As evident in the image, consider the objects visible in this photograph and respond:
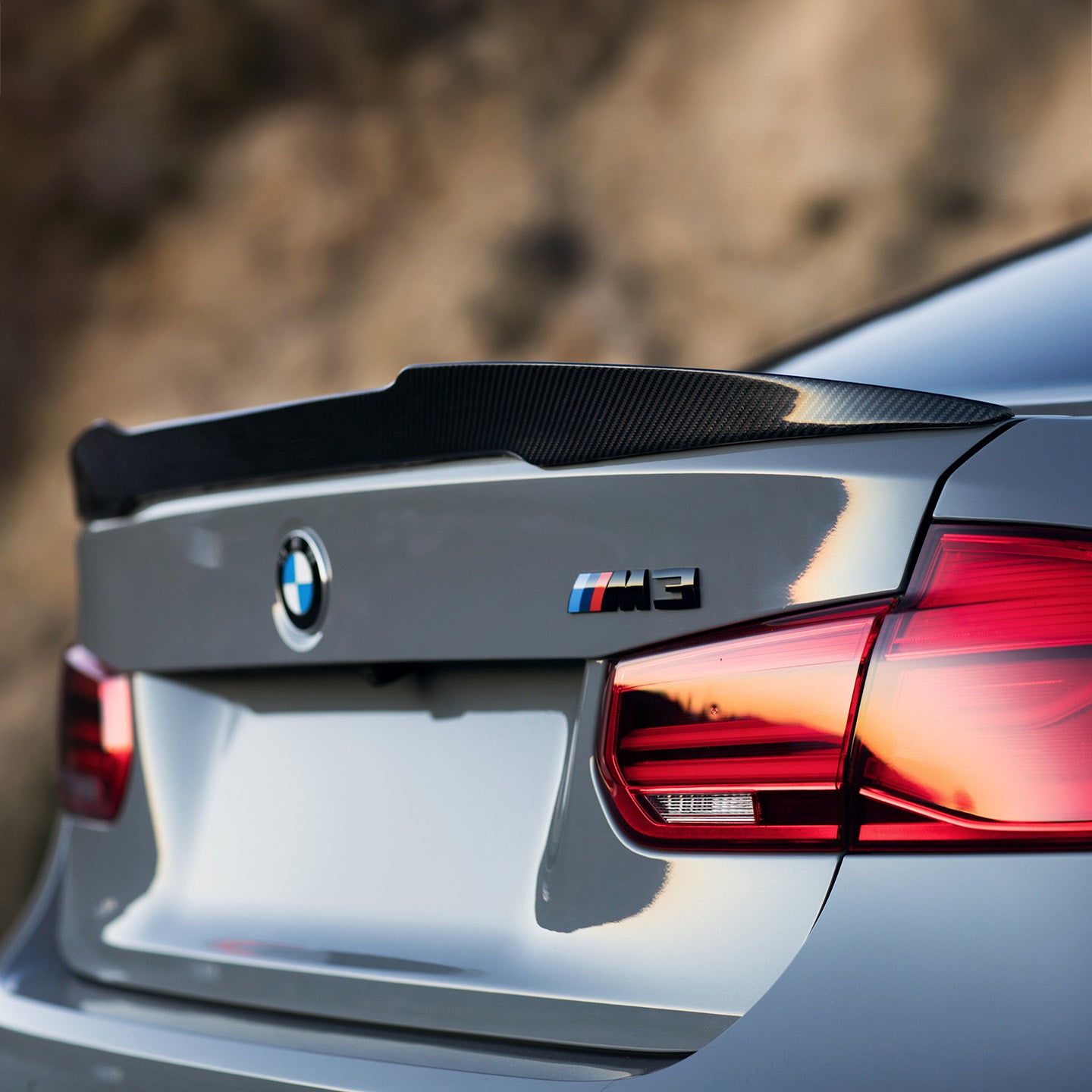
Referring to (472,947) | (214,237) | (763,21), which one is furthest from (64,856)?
(763,21)

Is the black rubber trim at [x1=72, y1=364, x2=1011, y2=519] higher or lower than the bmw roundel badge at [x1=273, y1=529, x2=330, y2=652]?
higher

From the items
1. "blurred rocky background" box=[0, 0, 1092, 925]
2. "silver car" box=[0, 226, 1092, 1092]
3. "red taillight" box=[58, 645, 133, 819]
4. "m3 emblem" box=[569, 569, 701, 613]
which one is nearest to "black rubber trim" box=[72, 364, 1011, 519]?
"silver car" box=[0, 226, 1092, 1092]

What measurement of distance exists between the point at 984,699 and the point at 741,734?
195 millimetres

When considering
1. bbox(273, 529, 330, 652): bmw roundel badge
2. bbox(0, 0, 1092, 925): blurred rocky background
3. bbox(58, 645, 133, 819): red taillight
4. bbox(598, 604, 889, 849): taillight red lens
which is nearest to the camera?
bbox(598, 604, 889, 849): taillight red lens

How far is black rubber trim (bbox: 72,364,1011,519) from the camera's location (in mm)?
1021

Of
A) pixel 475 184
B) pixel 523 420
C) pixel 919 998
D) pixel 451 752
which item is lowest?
pixel 919 998

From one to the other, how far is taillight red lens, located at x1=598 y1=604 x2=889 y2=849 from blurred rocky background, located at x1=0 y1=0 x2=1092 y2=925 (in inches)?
269

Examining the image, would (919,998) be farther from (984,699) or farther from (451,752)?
(451,752)

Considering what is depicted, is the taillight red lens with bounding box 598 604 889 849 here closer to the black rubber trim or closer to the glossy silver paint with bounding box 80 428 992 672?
the glossy silver paint with bounding box 80 428 992 672

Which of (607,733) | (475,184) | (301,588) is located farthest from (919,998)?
(475,184)

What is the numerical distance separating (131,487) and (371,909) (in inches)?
24.5

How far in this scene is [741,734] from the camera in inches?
40.9

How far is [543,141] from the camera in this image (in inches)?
325

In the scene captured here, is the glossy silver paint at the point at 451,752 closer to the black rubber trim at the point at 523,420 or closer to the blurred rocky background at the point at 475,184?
the black rubber trim at the point at 523,420
